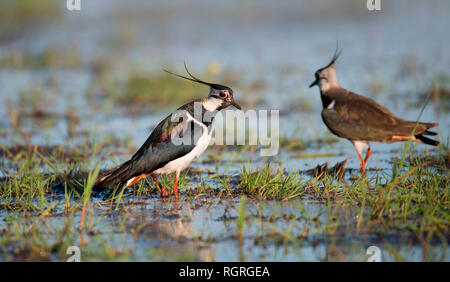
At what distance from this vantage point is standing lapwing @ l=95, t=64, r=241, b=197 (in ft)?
19.3

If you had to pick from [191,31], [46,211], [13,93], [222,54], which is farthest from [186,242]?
[191,31]

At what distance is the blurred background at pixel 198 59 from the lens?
9578mm

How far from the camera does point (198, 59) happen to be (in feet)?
42.7

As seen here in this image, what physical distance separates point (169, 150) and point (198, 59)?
7.27 metres

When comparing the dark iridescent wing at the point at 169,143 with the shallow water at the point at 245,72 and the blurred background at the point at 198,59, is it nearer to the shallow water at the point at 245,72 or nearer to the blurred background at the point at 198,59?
the shallow water at the point at 245,72

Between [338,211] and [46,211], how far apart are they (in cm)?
227

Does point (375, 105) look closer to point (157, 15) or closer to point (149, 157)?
point (149, 157)

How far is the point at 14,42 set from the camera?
1566cm

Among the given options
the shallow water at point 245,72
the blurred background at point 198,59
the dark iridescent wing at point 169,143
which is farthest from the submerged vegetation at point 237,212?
the blurred background at point 198,59

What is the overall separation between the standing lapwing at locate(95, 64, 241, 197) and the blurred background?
2120 mm

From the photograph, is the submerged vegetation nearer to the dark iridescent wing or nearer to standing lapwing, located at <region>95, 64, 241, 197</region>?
standing lapwing, located at <region>95, 64, 241, 197</region>

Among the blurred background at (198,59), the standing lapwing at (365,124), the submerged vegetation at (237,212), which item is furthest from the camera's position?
the blurred background at (198,59)

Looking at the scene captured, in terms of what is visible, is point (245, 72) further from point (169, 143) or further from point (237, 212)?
point (237, 212)

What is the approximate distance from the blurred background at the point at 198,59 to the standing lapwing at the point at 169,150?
6.95 ft
